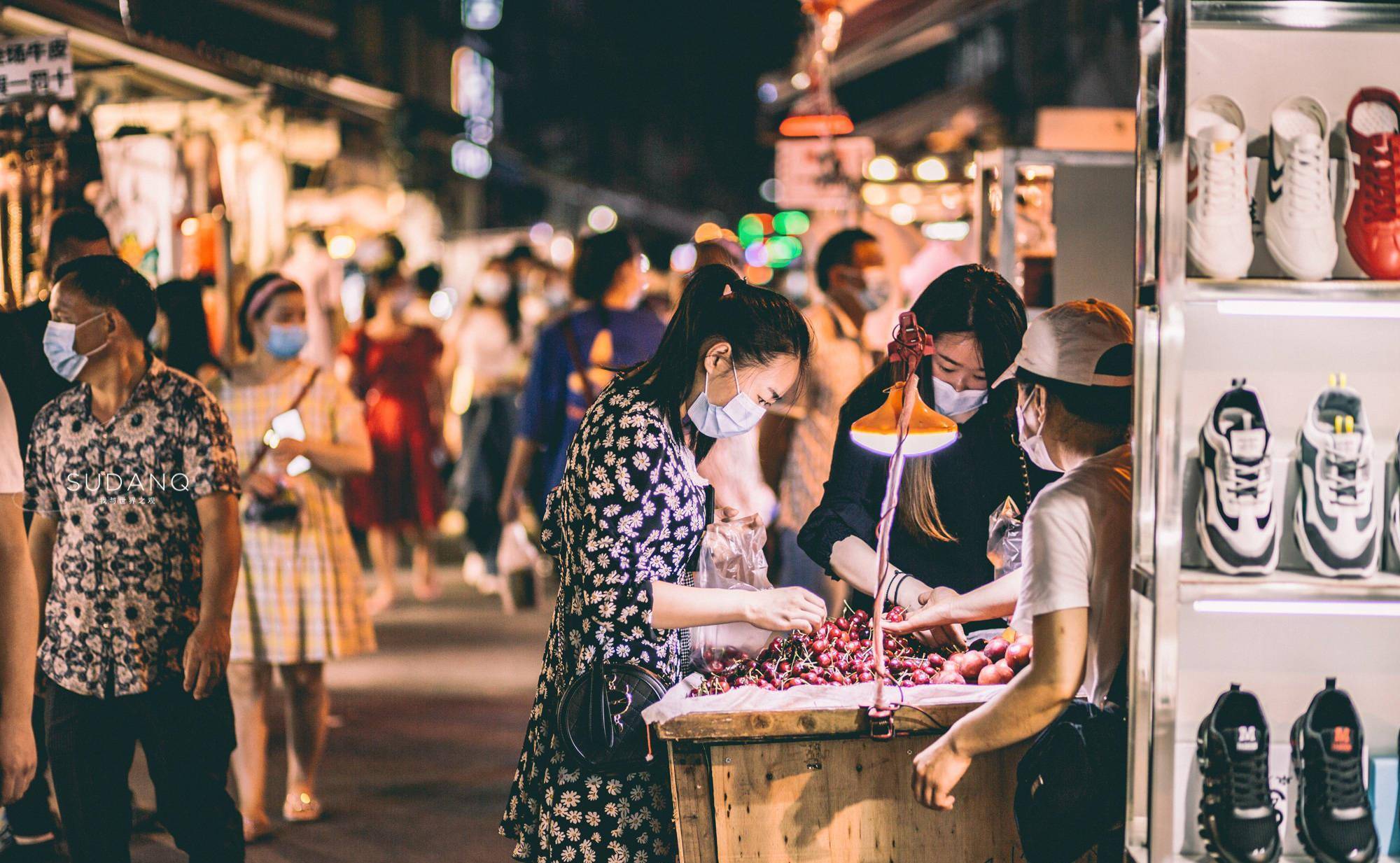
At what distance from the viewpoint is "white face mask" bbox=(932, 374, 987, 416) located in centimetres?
382

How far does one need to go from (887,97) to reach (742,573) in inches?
827

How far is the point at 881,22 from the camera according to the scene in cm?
1034

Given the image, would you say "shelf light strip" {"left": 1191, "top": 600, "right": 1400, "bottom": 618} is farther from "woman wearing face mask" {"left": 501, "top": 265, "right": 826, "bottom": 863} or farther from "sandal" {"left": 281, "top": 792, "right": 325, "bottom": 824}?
"sandal" {"left": 281, "top": 792, "right": 325, "bottom": 824}

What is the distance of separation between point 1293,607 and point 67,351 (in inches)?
131

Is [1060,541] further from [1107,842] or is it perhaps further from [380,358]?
[380,358]

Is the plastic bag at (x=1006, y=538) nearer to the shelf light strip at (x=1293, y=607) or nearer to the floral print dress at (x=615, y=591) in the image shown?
the shelf light strip at (x=1293, y=607)

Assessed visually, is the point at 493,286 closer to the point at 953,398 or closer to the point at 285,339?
the point at 285,339

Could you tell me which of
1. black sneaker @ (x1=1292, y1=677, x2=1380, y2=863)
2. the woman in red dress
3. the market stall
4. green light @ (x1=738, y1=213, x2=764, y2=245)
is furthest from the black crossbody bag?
green light @ (x1=738, y1=213, x2=764, y2=245)

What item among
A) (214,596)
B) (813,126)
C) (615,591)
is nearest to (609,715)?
(615,591)

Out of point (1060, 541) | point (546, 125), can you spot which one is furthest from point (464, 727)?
point (546, 125)

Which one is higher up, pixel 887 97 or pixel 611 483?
pixel 887 97

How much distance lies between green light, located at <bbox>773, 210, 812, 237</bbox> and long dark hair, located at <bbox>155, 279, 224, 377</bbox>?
70.9ft

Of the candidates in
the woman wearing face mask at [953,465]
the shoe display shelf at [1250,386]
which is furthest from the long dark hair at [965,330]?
the shoe display shelf at [1250,386]

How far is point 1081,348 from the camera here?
294cm
